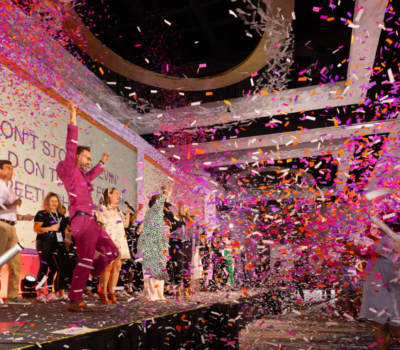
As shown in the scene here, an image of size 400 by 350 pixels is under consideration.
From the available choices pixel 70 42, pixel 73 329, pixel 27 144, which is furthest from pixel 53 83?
pixel 73 329

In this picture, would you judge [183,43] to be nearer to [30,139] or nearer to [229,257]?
[30,139]

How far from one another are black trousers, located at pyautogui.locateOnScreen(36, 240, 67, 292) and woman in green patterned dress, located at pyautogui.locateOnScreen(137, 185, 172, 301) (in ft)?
3.09

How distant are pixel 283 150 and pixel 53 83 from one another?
7031 millimetres

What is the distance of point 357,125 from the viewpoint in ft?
26.7

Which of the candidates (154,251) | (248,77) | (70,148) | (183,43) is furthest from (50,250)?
(248,77)

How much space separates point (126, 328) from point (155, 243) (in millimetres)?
2067

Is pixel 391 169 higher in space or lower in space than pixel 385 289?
higher

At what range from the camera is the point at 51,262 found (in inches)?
162

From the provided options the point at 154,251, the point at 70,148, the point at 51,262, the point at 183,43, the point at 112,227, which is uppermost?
the point at 183,43

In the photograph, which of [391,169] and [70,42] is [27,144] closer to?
[70,42]

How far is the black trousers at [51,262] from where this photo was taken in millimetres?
4062

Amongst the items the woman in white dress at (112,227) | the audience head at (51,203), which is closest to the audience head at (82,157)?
the woman in white dress at (112,227)

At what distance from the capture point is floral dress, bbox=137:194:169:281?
168 inches

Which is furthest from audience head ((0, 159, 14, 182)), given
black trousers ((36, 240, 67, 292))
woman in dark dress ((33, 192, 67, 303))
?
black trousers ((36, 240, 67, 292))
